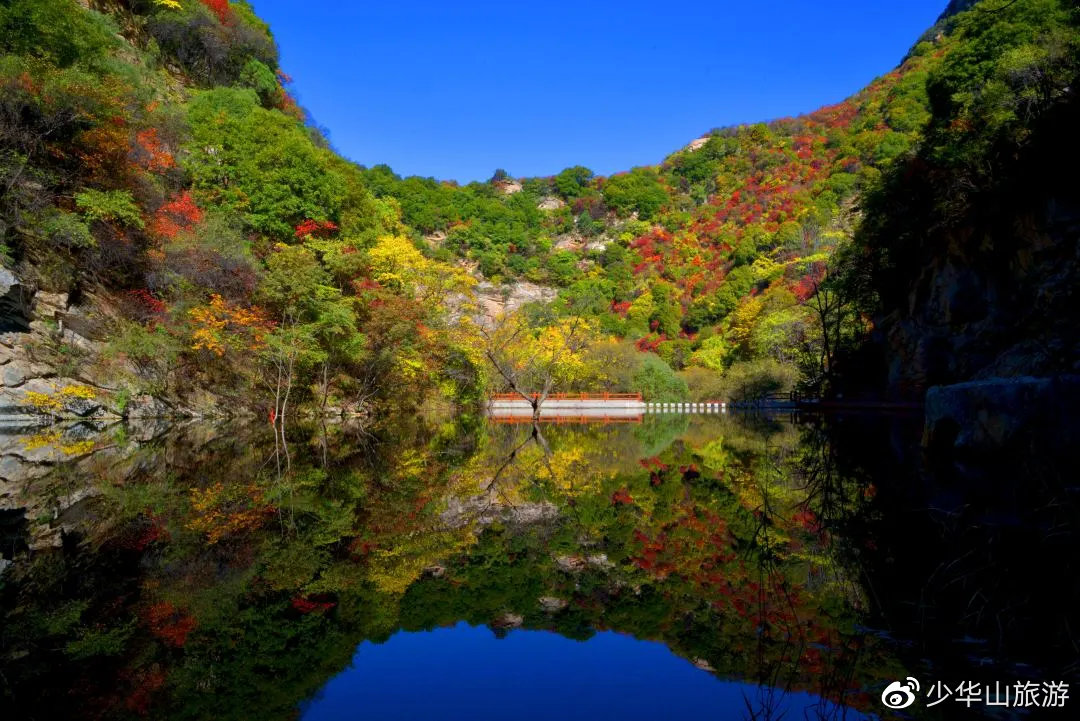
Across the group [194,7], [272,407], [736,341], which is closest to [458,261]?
[736,341]

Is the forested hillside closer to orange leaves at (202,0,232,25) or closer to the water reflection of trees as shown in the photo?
orange leaves at (202,0,232,25)

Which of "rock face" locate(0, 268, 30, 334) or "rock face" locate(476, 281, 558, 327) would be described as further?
"rock face" locate(476, 281, 558, 327)

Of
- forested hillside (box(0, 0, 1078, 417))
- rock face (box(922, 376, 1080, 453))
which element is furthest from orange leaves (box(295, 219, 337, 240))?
rock face (box(922, 376, 1080, 453))

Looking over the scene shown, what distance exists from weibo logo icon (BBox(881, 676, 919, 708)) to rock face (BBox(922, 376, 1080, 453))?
11.5 feet

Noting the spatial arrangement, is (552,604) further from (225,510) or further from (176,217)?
(176,217)

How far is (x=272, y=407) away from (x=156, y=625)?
67.0ft

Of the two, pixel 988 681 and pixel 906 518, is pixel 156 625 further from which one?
pixel 906 518

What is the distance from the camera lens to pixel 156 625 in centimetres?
361

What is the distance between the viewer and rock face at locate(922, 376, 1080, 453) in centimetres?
595

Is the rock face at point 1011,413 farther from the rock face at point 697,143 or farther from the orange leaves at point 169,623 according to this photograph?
the rock face at point 697,143

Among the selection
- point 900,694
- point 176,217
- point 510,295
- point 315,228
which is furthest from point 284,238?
point 510,295

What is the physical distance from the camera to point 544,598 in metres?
4.16

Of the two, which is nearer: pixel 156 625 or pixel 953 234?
pixel 156 625

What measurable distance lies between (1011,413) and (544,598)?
5.61m
